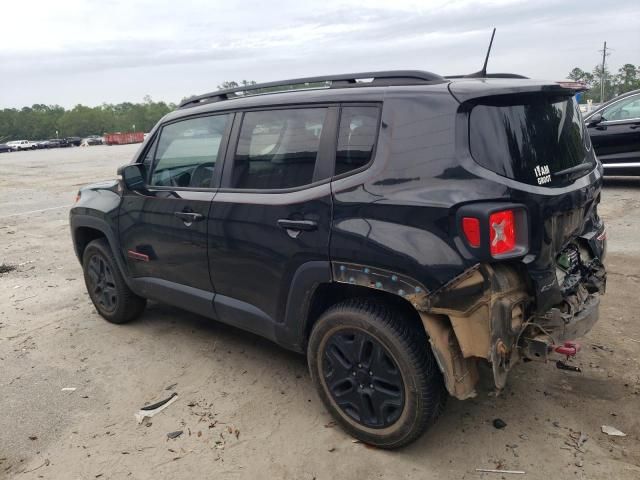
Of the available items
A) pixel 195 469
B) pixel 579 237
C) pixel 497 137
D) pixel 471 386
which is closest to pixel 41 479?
pixel 195 469

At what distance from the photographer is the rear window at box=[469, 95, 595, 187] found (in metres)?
2.51

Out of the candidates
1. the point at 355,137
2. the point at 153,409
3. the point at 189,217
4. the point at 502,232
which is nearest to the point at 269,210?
the point at 355,137

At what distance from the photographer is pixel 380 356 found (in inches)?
109

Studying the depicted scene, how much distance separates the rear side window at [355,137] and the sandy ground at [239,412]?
149 cm

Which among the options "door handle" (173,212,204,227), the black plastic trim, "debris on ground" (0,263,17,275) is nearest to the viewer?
"door handle" (173,212,204,227)

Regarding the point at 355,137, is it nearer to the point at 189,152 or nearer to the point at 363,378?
the point at 363,378

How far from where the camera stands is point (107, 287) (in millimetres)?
4723

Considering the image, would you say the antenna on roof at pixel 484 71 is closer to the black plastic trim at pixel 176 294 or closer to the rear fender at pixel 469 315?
the rear fender at pixel 469 315

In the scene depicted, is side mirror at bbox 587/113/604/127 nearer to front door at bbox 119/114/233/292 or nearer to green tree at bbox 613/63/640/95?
→ front door at bbox 119/114/233/292

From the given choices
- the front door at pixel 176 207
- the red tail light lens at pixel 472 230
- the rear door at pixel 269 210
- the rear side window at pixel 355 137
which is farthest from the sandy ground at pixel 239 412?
the rear side window at pixel 355 137

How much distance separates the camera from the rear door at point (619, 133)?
9.13 meters

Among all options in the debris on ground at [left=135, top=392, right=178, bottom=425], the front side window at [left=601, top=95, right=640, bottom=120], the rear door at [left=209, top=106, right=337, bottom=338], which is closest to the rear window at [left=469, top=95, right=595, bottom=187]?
the rear door at [left=209, top=106, right=337, bottom=338]

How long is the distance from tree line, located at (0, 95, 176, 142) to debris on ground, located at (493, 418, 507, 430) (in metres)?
112

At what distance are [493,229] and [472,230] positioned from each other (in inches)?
3.4
